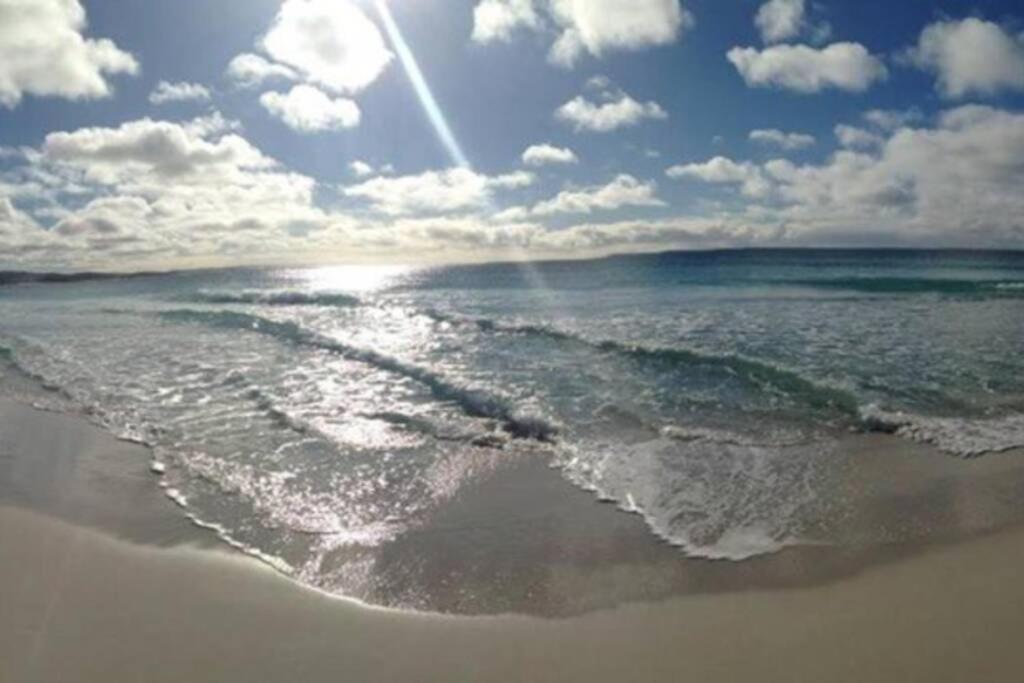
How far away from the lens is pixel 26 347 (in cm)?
2153

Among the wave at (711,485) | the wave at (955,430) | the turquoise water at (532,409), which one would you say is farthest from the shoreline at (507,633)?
the wave at (955,430)

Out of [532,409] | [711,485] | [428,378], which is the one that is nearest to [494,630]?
[711,485]

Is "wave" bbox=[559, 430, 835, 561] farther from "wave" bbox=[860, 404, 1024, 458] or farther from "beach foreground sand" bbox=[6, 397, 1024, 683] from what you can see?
"wave" bbox=[860, 404, 1024, 458]

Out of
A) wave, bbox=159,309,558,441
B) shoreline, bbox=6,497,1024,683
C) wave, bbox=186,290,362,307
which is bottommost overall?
shoreline, bbox=6,497,1024,683

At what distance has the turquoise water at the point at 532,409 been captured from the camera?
7402mm

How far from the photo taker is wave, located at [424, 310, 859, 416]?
11633 mm

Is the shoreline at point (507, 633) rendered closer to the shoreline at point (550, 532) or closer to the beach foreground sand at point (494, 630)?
the beach foreground sand at point (494, 630)

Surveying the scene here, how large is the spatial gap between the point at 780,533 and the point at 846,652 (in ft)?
6.96

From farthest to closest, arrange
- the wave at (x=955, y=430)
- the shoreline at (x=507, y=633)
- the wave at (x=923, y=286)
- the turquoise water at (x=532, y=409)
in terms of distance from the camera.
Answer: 1. the wave at (x=923, y=286)
2. the wave at (x=955, y=430)
3. the turquoise water at (x=532, y=409)
4. the shoreline at (x=507, y=633)

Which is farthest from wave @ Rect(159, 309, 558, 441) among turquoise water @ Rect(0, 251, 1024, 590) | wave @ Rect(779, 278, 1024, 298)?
wave @ Rect(779, 278, 1024, 298)

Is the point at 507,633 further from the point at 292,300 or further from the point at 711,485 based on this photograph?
the point at 292,300

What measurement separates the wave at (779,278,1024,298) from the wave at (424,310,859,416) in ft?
80.9

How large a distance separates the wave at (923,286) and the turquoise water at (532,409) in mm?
15000

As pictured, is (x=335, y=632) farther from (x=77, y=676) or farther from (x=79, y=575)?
(x=79, y=575)
